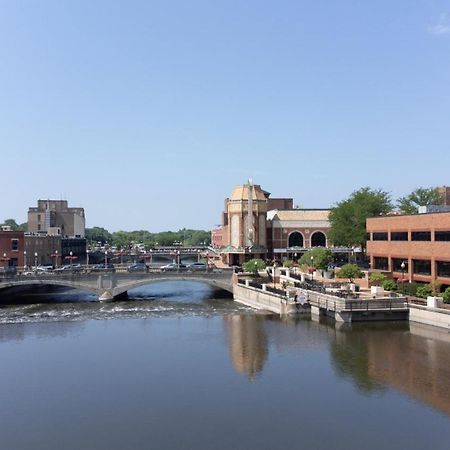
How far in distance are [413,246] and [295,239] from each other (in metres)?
64.3

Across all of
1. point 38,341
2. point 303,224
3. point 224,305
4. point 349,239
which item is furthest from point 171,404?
point 303,224

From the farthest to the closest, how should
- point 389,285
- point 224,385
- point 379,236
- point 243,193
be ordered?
point 243,193
point 379,236
point 389,285
point 224,385

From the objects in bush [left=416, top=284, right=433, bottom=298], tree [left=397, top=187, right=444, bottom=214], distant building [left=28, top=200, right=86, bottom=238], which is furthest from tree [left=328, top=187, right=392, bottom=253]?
distant building [left=28, top=200, right=86, bottom=238]

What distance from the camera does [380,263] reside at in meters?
88.2

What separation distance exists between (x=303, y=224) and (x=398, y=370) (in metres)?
96.1

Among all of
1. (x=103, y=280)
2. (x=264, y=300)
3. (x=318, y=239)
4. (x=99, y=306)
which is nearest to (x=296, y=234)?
(x=318, y=239)

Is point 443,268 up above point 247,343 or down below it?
above

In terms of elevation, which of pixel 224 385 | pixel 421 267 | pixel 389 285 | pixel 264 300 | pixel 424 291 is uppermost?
pixel 421 267

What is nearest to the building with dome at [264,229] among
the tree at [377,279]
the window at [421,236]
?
the tree at [377,279]

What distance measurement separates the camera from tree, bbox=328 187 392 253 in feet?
371

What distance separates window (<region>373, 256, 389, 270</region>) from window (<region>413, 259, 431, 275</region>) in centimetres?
873

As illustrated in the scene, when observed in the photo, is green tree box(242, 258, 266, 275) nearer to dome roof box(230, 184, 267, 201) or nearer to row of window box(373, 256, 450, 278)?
row of window box(373, 256, 450, 278)

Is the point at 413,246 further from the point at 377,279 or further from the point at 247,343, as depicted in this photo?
the point at 247,343

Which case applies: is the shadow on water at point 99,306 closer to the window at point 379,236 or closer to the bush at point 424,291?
the window at point 379,236
